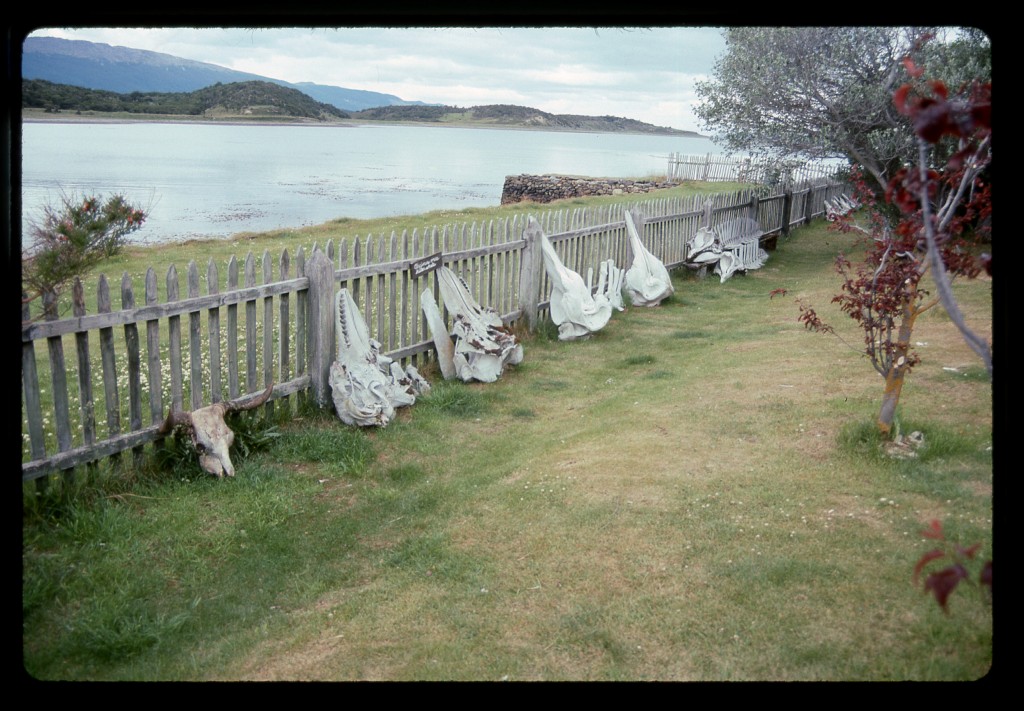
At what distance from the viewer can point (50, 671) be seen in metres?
3.02

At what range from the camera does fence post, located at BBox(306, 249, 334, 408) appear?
6.18 meters

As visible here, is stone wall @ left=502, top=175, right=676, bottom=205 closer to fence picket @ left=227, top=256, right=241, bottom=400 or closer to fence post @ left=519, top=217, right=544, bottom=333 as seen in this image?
fence post @ left=519, top=217, right=544, bottom=333

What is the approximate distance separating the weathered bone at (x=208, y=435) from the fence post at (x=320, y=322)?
3.96 ft

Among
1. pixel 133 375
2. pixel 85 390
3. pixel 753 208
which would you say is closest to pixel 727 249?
pixel 753 208

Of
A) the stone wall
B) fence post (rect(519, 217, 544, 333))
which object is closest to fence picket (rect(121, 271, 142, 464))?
fence post (rect(519, 217, 544, 333))

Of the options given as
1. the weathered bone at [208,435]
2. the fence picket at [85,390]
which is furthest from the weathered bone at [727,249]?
the fence picket at [85,390]

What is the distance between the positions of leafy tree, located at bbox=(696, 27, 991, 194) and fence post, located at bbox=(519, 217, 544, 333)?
490 cm

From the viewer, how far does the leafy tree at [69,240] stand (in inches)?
165

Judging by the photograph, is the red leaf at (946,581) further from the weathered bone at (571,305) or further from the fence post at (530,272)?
the fence post at (530,272)

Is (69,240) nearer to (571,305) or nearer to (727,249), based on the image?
(571,305)

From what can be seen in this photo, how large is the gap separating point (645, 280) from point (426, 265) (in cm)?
406

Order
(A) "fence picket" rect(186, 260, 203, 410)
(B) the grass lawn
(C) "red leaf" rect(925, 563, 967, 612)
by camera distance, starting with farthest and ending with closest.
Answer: (A) "fence picket" rect(186, 260, 203, 410), (B) the grass lawn, (C) "red leaf" rect(925, 563, 967, 612)
